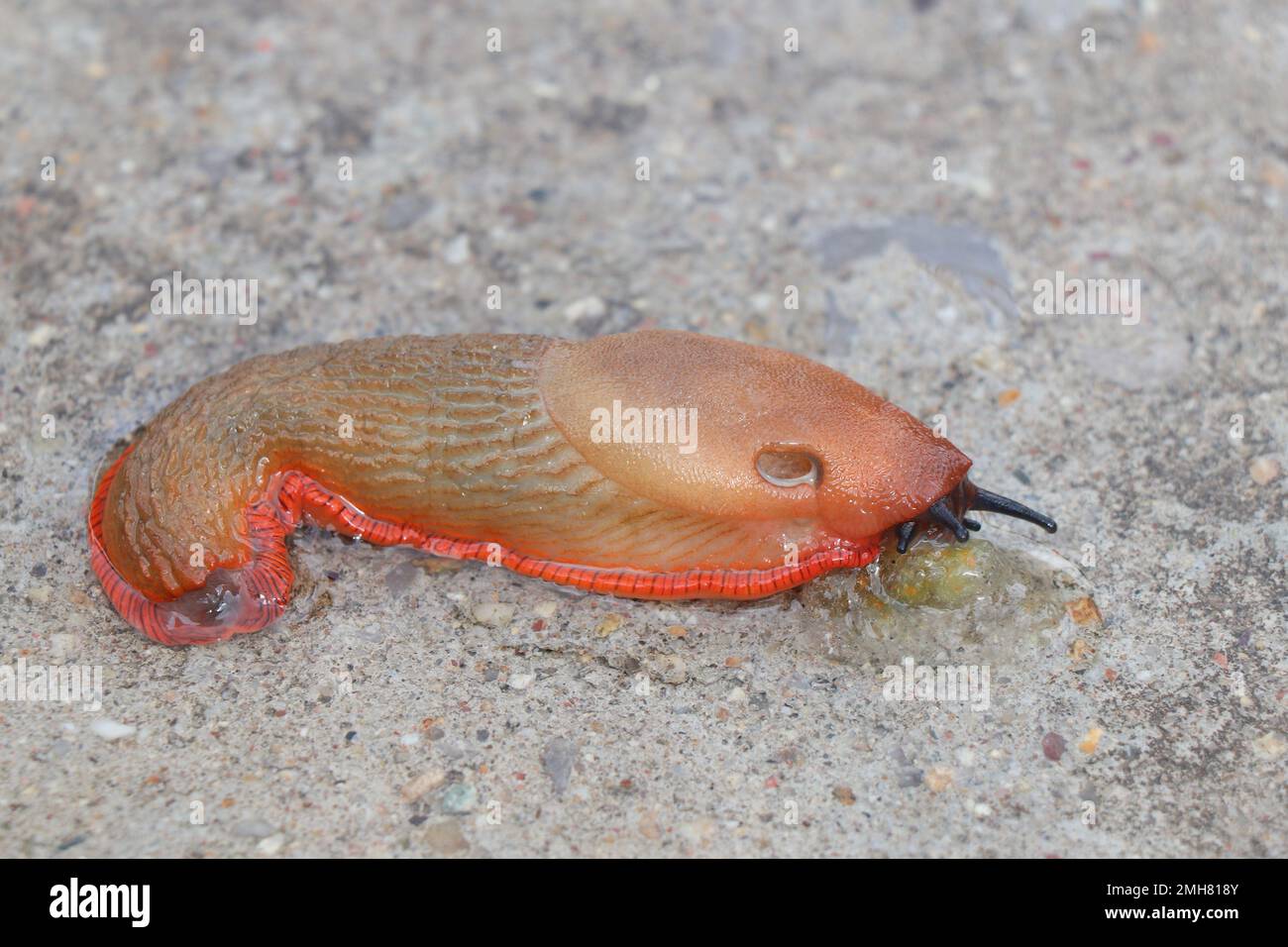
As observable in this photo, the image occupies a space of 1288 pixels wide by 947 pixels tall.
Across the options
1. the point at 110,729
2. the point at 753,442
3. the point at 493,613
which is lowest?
the point at 110,729

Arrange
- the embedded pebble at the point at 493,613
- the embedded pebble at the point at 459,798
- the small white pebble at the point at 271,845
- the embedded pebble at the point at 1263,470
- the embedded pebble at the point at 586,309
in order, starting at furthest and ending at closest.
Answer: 1. the embedded pebble at the point at 586,309
2. the embedded pebble at the point at 1263,470
3. the embedded pebble at the point at 493,613
4. the embedded pebble at the point at 459,798
5. the small white pebble at the point at 271,845

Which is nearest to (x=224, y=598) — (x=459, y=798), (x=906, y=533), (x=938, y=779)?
(x=459, y=798)

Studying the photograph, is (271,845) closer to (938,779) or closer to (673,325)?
(938,779)

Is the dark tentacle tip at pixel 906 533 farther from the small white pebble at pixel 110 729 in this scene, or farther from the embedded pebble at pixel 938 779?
the small white pebble at pixel 110 729

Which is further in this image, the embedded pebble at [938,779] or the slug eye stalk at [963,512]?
the slug eye stalk at [963,512]

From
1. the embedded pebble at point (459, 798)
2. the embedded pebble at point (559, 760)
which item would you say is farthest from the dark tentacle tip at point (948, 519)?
the embedded pebble at point (459, 798)

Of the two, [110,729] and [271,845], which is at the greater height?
[110,729]

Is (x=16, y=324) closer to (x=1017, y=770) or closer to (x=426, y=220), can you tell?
(x=426, y=220)
